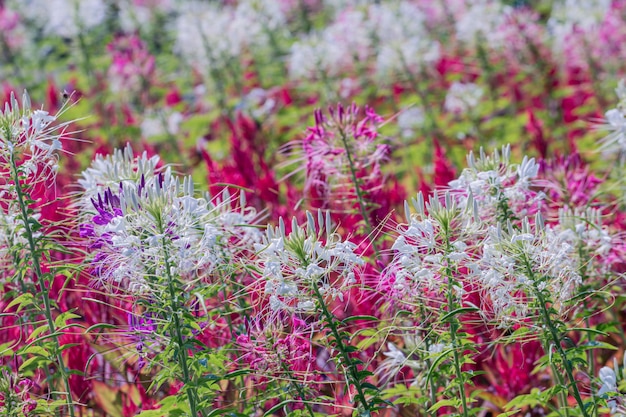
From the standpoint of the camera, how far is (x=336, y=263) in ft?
6.34

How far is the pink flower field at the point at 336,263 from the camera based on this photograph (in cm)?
194

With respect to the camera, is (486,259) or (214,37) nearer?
(486,259)

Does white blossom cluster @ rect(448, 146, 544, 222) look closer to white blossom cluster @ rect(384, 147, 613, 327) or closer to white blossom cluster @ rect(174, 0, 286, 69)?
white blossom cluster @ rect(384, 147, 613, 327)

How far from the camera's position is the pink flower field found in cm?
194

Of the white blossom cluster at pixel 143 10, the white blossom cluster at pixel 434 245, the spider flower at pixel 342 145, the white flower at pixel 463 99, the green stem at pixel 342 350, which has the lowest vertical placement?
the white flower at pixel 463 99

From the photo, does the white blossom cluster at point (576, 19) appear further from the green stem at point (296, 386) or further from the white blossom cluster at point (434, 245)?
the green stem at point (296, 386)

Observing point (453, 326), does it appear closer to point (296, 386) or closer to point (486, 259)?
point (486, 259)

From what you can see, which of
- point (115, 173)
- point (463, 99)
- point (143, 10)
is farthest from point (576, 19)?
point (143, 10)

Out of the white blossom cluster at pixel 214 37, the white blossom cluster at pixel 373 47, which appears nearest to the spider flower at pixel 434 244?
the white blossom cluster at pixel 373 47

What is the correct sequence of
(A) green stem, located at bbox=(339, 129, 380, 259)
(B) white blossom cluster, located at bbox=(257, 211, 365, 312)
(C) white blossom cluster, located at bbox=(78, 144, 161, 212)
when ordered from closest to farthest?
(B) white blossom cluster, located at bbox=(257, 211, 365, 312), (C) white blossom cluster, located at bbox=(78, 144, 161, 212), (A) green stem, located at bbox=(339, 129, 380, 259)

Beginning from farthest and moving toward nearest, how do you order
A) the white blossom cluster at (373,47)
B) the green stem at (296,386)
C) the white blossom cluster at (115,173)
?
the white blossom cluster at (373,47) → the white blossom cluster at (115,173) → the green stem at (296,386)

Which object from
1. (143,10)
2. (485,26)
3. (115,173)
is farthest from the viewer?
(143,10)

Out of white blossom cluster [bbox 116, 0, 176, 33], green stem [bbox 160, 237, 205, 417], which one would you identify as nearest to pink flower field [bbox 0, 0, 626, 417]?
green stem [bbox 160, 237, 205, 417]

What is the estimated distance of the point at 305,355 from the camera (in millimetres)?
2049
